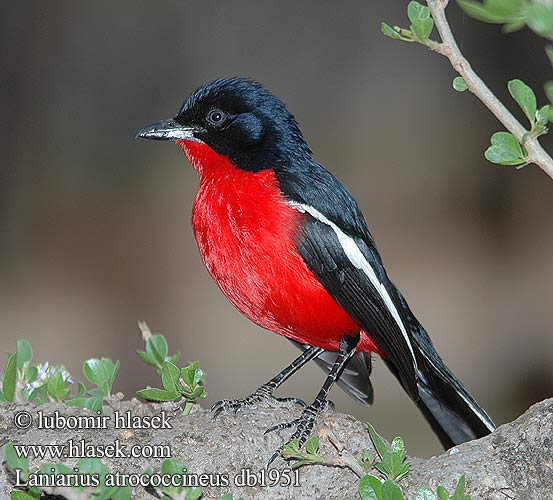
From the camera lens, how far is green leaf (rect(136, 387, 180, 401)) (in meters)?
1.85

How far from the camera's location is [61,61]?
17.8 ft

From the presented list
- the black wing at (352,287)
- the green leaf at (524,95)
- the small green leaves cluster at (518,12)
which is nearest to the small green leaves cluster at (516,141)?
the green leaf at (524,95)

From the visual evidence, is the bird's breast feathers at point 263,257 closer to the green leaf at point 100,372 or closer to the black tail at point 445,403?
the black tail at point 445,403

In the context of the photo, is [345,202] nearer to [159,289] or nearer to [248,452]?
[248,452]

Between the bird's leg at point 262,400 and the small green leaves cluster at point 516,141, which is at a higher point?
the small green leaves cluster at point 516,141

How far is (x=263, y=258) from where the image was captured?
233 centimetres

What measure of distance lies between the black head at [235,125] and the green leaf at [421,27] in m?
1.22

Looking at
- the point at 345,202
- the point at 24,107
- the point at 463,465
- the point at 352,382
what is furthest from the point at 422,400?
the point at 24,107

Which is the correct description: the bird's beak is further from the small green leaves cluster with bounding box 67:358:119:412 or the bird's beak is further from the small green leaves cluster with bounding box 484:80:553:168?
the small green leaves cluster with bounding box 484:80:553:168

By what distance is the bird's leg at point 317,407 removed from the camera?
1.96 m

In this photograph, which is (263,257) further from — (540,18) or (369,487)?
(540,18)

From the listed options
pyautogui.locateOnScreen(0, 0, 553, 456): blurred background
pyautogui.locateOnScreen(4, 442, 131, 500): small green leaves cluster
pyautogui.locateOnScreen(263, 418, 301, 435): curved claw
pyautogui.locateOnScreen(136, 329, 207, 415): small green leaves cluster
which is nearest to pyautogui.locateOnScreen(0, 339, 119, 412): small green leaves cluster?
pyautogui.locateOnScreen(136, 329, 207, 415): small green leaves cluster

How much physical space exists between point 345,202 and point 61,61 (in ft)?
11.2

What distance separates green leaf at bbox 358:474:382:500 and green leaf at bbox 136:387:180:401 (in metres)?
0.53
